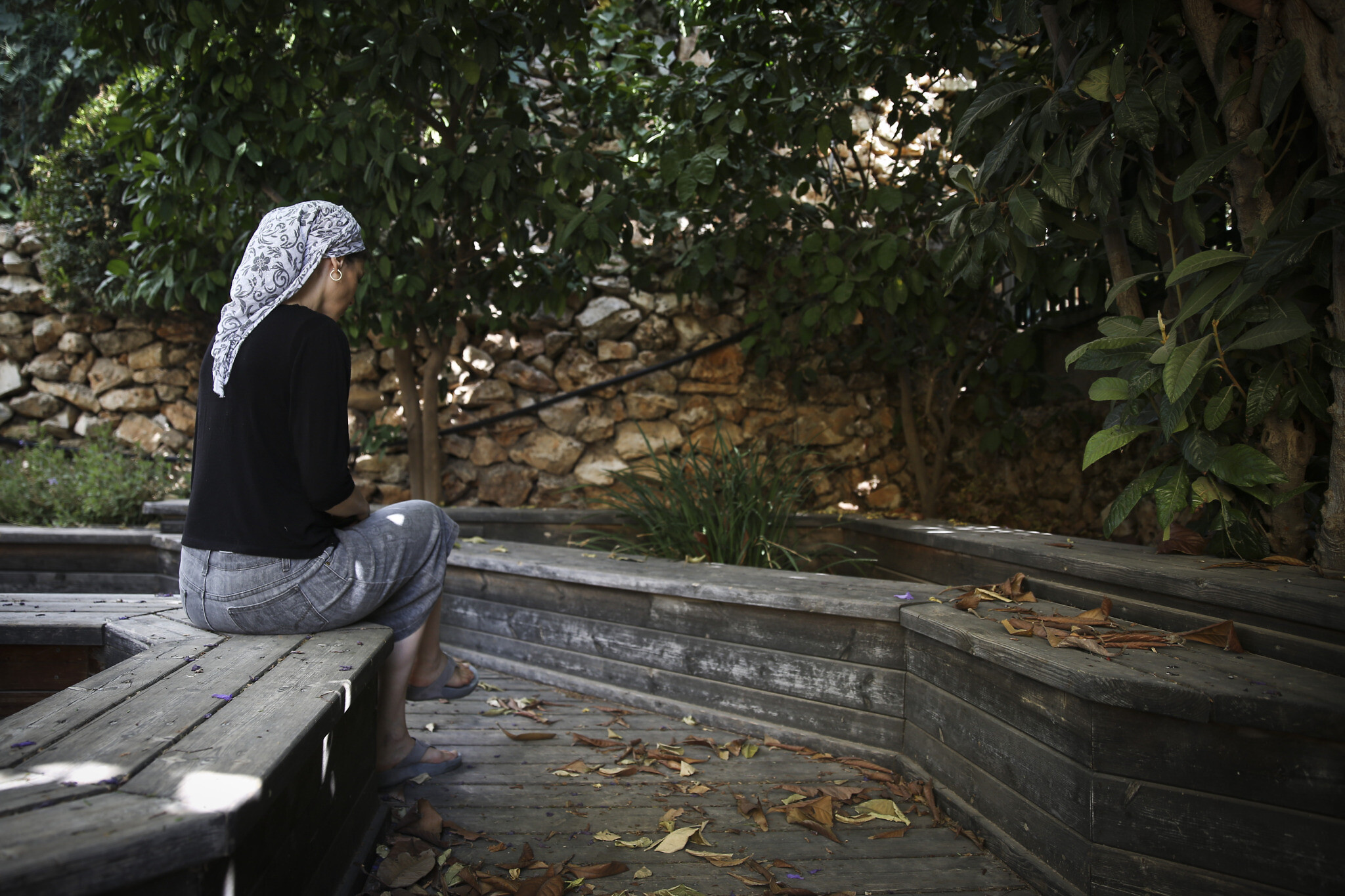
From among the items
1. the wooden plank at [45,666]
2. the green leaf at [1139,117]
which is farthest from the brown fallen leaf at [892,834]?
the wooden plank at [45,666]

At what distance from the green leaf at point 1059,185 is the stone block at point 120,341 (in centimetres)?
505

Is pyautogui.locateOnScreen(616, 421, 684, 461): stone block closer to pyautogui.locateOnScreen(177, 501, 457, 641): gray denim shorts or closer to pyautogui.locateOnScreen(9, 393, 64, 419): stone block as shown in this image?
pyautogui.locateOnScreen(177, 501, 457, 641): gray denim shorts

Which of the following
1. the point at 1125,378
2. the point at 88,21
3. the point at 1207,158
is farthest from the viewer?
the point at 88,21

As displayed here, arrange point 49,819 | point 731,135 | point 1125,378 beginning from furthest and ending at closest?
1. point 731,135
2. point 1125,378
3. point 49,819

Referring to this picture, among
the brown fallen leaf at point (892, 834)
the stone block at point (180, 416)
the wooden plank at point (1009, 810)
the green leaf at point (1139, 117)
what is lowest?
the brown fallen leaf at point (892, 834)

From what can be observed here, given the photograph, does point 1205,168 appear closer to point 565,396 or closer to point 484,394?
point 565,396

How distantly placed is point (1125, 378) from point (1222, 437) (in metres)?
0.36

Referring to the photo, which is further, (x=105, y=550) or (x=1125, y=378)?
(x=105, y=550)

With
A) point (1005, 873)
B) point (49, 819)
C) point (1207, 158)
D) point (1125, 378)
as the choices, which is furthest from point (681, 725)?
point (1207, 158)

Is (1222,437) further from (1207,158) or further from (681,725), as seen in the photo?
(681,725)

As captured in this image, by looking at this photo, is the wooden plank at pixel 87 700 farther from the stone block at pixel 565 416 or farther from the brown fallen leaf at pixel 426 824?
Result: the stone block at pixel 565 416

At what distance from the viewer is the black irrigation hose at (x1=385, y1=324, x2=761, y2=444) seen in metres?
4.73

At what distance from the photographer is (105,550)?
3551 millimetres

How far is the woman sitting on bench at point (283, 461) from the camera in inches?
67.9
